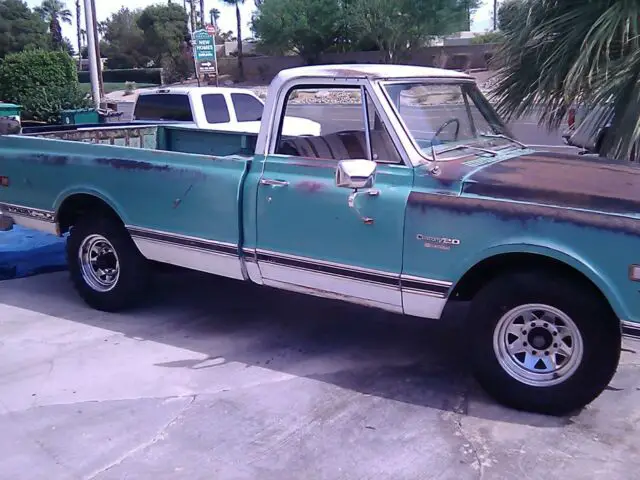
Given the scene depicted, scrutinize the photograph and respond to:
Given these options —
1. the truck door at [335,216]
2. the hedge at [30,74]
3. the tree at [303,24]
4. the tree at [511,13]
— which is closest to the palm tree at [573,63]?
the tree at [511,13]

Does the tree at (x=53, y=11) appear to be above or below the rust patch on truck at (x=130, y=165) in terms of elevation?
above

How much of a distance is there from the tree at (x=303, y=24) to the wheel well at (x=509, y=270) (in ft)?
155

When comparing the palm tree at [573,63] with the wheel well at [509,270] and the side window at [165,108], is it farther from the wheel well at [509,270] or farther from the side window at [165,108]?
the side window at [165,108]

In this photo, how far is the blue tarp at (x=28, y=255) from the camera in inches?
291

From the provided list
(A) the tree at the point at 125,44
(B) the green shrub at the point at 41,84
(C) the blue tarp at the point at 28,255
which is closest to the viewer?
(C) the blue tarp at the point at 28,255

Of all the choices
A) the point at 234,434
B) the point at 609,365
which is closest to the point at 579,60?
the point at 609,365

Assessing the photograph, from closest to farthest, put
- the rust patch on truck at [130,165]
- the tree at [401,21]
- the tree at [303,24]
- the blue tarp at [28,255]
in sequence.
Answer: the rust patch on truck at [130,165] < the blue tarp at [28,255] < the tree at [401,21] < the tree at [303,24]

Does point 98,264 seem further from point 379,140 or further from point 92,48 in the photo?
point 92,48

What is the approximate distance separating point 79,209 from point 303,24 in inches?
1789

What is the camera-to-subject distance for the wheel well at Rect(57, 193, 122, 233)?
606 centimetres

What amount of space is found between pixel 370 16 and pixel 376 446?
45972mm

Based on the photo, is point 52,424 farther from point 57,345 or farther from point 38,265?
point 38,265

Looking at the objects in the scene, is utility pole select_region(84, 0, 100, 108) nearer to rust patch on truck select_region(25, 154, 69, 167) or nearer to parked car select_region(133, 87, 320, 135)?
parked car select_region(133, 87, 320, 135)

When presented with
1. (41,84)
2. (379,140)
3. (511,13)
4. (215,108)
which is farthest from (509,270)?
(41,84)
